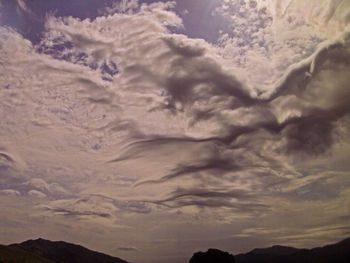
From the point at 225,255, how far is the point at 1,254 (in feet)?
387

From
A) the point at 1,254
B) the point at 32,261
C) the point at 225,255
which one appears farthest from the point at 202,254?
the point at 1,254

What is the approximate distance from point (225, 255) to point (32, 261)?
343 ft

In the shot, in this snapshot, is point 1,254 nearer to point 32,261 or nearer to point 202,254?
point 32,261

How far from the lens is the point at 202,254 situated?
597ft

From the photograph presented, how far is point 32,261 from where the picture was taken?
144 metres

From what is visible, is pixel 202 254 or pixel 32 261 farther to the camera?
pixel 202 254

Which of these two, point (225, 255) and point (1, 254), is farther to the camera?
point (225, 255)

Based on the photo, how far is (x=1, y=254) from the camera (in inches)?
5433

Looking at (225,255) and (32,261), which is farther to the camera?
(225,255)

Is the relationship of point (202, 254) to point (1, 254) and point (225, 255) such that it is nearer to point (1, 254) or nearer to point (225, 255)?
point (225, 255)

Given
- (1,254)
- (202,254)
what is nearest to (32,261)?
(1,254)

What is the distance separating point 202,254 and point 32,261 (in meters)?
93.8

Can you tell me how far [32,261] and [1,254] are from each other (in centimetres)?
1418

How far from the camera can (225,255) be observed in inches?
7023
